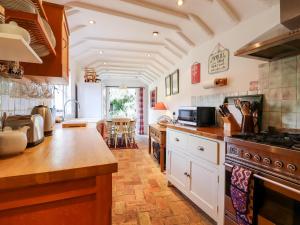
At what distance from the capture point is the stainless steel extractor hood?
132 centimetres

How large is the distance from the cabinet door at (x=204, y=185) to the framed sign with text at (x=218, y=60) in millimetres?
1294

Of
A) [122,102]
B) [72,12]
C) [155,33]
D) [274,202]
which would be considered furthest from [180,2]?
[122,102]

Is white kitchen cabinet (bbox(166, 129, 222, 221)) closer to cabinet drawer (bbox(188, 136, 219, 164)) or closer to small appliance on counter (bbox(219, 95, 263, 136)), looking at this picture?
cabinet drawer (bbox(188, 136, 219, 164))

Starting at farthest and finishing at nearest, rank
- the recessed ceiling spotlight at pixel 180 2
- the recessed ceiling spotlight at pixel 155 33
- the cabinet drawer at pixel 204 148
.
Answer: the recessed ceiling spotlight at pixel 155 33 < the recessed ceiling spotlight at pixel 180 2 < the cabinet drawer at pixel 204 148

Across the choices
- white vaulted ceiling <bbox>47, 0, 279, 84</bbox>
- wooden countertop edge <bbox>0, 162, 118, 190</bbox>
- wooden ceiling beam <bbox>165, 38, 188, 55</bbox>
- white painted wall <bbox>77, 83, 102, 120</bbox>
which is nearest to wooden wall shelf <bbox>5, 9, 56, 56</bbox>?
wooden countertop edge <bbox>0, 162, 118, 190</bbox>

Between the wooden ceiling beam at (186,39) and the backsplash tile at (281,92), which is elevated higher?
the wooden ceiling beam at (186,39)

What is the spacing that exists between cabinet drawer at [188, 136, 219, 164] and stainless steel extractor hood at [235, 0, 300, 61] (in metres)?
0.89

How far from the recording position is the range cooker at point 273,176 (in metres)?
1.09

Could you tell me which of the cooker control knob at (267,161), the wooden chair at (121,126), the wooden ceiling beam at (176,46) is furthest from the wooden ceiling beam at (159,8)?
the wooden chair at (121,126)

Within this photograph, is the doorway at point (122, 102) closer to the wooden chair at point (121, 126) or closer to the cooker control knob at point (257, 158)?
the wooden chair at point (121, 126)

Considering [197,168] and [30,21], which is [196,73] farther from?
[30,21]

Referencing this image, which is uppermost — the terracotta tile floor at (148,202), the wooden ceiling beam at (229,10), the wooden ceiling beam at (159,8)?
the wooden ceiling beam at (159,8)

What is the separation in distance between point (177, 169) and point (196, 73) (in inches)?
63.1

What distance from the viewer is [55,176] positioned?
2.36 ft
